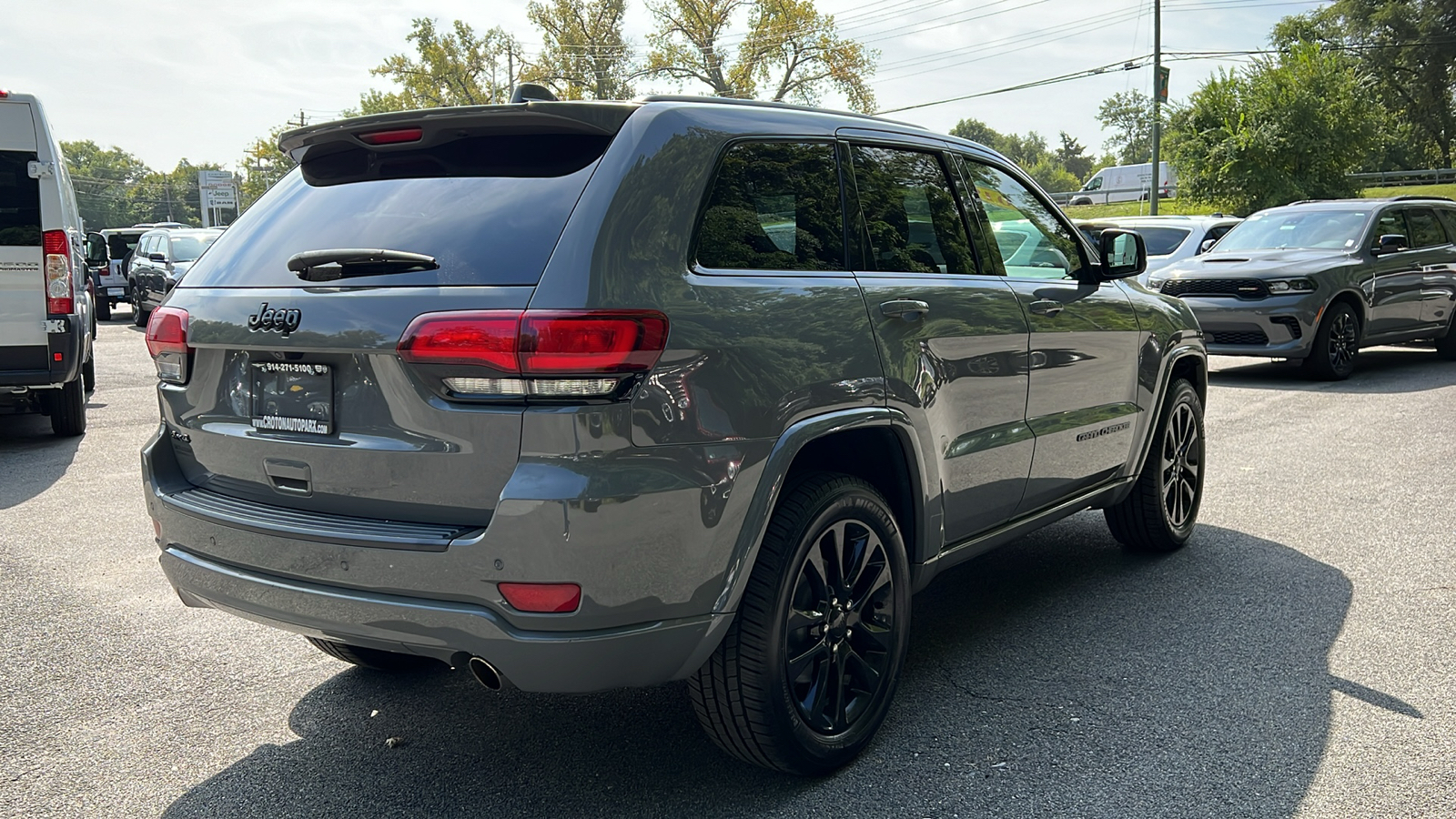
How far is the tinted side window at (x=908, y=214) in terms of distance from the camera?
3.54m

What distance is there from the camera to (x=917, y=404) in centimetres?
344

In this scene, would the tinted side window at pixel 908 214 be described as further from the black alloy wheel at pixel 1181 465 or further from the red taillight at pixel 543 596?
the black alloy wheel at pixel 1181 465

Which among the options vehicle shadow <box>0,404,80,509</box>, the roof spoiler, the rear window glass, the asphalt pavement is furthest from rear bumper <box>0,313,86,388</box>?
the roof spoiler

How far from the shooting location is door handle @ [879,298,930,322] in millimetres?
3354

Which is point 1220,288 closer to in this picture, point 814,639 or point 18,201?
point 814,639

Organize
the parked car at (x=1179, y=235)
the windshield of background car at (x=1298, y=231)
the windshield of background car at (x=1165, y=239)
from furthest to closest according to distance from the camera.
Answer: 1. the windshield of background car at (x=1165, y=239)
2. the parked car at (x=1179, y=235)
3. the windshield of background car at (x=1298, y=231)

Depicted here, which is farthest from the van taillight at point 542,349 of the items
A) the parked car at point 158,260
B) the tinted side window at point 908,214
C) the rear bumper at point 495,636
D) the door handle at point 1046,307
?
the parked car at point 158,260

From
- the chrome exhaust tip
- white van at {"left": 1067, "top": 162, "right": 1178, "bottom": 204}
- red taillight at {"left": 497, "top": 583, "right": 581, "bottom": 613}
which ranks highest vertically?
white van at {"left": 1067, "top": 162, "right": 1178, "bottom": 204}

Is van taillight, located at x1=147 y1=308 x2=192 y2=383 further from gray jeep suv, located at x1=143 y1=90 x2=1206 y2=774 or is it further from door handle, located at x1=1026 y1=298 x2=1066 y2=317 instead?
door handle, located at x1=1026 y1=298 x2=1066 y2=317

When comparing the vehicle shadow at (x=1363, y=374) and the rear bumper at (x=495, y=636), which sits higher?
the rear bumper at (x=495, y=636)

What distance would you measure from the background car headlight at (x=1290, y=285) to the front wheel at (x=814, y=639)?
9.54m

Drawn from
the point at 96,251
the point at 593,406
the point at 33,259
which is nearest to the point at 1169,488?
the point at 593,406

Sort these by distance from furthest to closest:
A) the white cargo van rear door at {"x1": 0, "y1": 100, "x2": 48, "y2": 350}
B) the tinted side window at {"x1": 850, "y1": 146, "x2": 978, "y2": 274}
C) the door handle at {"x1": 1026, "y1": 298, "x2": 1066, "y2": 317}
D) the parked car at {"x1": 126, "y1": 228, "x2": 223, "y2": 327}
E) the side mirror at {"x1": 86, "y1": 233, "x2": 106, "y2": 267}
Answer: the parked car at {"x1": 126, "y1": 228, "x2": 223, "y2": 327} < the side mirror at {"x1": 86, "y1": 233, "x2": 106, "y2": 267} < the white cargo van rear door at {"x1": 0, "y1": 100, "x2": 48, "y2": 350} < the door handle at {"x1": 1026, "y1": 298, "x2": 1066, "y2": 317} < the tinted side window at {"x1": 850, "y1": 146, "x2": 978, "y2": 274}

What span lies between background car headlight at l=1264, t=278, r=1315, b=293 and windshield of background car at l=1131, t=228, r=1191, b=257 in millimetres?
2880
